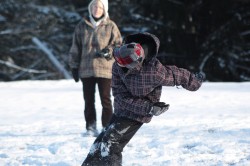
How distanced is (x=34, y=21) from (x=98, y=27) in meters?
14.9

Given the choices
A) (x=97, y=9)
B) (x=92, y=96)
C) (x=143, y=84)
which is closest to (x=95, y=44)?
(x=97, y=9)

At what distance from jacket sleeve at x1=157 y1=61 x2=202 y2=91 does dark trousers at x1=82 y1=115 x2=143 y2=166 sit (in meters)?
0.44

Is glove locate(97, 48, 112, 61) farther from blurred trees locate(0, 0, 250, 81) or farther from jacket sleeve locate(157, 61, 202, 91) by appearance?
blurred trees locate(0, 0, 250, 81)

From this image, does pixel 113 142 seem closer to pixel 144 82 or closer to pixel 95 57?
pixel 144 82

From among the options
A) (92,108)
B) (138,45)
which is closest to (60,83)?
(92,108)

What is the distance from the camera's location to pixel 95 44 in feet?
18.4

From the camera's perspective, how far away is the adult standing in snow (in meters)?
5.57

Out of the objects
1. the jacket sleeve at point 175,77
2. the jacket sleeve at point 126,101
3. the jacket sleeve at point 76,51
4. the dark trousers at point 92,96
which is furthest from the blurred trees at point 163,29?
the jacket sleeve at point 175,77

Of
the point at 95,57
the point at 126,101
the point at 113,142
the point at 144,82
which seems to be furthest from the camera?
the point at 95,57

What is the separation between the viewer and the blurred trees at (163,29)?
679 inches

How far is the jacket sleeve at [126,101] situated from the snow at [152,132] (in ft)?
3.03

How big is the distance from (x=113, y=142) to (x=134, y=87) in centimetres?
50

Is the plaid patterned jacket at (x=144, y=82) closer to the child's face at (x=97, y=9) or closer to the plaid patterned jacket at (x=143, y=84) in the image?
the plaid patterned jacket at (x=143, y=84)

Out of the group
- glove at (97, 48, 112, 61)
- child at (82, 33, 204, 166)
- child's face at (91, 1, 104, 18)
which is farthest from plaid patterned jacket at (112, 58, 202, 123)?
child's face at (91, 1, 104, 18)
